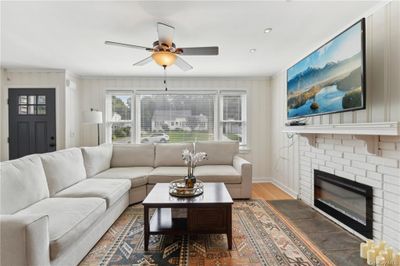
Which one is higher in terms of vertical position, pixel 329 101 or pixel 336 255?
pixel 329 101

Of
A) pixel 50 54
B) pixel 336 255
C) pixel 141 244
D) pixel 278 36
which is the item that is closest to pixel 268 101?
pixel 278 36

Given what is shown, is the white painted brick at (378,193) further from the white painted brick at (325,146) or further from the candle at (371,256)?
the white painted brick at (325,146)

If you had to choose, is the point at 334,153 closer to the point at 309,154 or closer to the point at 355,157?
the point at 355,157

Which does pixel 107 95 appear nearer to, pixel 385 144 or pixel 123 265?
pixel 123 265

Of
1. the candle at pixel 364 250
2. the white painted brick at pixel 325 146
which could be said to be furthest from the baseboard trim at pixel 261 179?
the candle at pixel 364 250

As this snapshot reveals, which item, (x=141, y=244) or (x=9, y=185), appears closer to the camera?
(x=9, y=185)

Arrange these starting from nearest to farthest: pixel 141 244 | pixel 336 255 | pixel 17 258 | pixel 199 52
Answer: pixel 17 258 → pixel 336 255 → pixel 141 244 → pixel 199 52

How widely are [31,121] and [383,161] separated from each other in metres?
5.60

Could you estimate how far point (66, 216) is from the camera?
1877 mm

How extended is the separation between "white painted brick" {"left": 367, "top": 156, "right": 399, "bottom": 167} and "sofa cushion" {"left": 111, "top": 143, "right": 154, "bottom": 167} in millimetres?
3337

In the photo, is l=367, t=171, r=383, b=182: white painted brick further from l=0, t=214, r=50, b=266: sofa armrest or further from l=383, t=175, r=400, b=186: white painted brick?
l=0, t=214, r=50, b=266: sofa armrest

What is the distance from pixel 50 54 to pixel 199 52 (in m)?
2.53

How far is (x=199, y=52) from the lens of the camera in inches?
98.7

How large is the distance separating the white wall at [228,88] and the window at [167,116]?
0.15m
